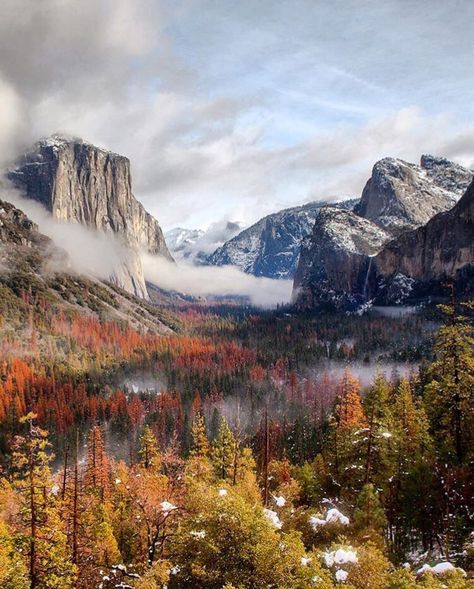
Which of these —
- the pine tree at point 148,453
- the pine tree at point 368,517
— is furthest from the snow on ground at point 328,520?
the pine tree at point 148,453

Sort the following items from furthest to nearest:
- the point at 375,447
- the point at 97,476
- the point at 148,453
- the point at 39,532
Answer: the point at 148,453
the point at 97,476
the point at 375,447
the point at 39,532

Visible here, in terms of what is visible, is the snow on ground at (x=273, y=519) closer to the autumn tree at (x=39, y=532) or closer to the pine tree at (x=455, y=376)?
the autumn tree at (x=39, y=532)

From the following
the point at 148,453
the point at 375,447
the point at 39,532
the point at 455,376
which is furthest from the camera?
the point at 148,453

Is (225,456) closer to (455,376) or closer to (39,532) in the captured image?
(455,376)

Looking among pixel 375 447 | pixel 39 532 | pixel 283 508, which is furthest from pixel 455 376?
pixel 39 532

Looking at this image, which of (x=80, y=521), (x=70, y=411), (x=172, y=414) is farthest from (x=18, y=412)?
(x=80, y=521)

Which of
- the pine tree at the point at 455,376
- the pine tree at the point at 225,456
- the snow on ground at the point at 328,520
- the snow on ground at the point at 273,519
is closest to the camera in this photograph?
the snow on ground at the point at 273,519

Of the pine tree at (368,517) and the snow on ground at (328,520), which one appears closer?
the pine tree at (368,517)

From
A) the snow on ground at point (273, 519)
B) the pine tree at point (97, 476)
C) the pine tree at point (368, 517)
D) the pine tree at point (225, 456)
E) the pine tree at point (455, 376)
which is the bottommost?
the pine tree at point (97, 476)

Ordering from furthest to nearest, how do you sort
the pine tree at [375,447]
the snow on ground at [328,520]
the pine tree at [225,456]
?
the pine tree at [225,456] → the pine tree at [375,447] → the snow on ground at [328,520]

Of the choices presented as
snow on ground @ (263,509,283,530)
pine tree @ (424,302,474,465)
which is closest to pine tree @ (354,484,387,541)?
snow on ground @ (263,509,283,530)

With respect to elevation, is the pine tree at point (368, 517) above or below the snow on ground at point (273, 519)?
below

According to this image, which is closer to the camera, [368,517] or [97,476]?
[368,517]

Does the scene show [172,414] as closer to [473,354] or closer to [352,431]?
[352,431]
